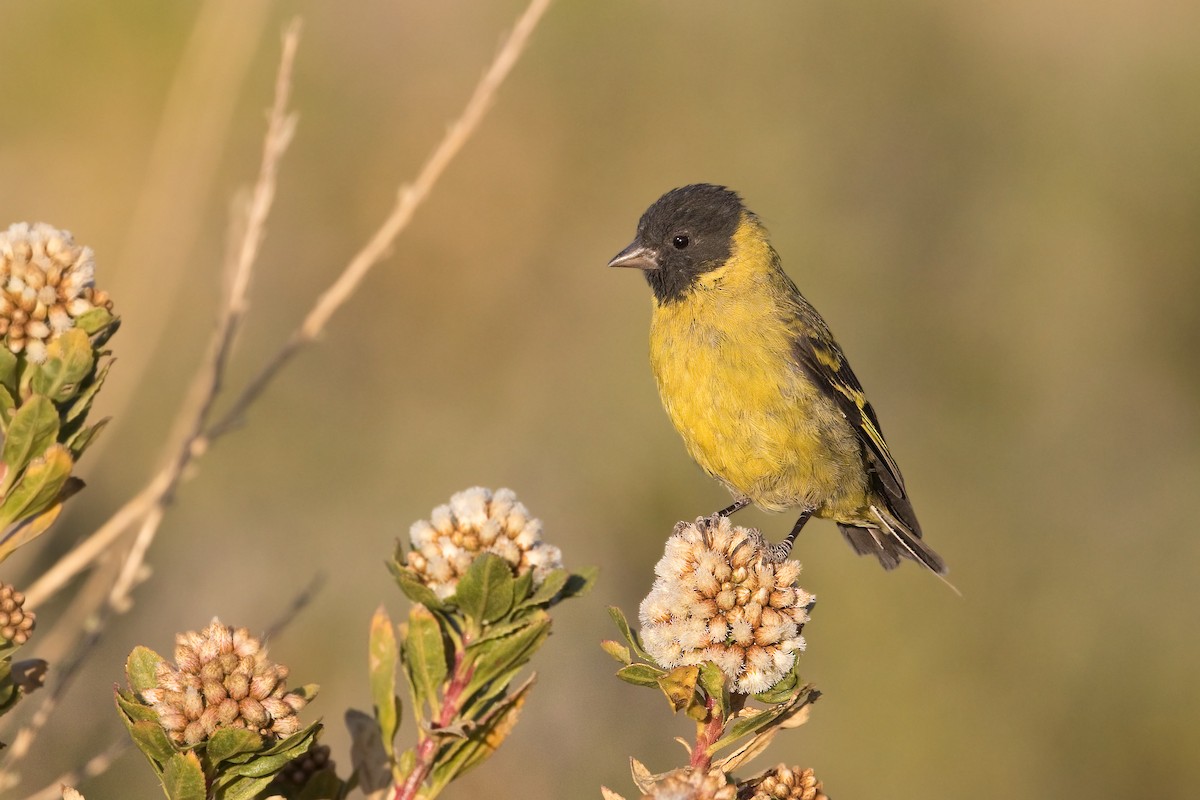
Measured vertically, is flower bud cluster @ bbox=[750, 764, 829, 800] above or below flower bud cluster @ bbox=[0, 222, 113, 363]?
below

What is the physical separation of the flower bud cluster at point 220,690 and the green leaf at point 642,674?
46 cm

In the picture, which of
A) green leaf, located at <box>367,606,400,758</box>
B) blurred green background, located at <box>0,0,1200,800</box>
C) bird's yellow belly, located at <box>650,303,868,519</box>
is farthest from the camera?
blurred green background, located at <box>0,0,1200,800</box>

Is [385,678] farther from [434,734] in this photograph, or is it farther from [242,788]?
[242,788]

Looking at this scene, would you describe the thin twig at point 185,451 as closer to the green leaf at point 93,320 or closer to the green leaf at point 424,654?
the green leaf at point 93,320

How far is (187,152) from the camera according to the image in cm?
292

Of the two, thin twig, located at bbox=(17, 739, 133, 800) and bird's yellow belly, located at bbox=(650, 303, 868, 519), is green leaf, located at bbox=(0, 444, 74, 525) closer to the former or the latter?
thin twig, located at bbox=(17, 739, 133, 800)

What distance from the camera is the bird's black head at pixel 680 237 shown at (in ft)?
16.6

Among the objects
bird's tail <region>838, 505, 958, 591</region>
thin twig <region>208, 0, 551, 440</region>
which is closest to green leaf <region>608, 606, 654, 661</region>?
thin twig <region>208, 0, 551, 440</region>

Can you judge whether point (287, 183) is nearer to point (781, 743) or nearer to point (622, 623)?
point (781, 743)

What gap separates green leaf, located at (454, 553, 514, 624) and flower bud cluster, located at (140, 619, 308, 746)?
29 cm

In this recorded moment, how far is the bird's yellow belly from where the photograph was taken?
438 centimetres

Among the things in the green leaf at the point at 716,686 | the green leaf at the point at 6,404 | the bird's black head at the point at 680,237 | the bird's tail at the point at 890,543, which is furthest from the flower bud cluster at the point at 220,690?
the bird's tail at the point at 890,543

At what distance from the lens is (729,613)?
70.3 inches

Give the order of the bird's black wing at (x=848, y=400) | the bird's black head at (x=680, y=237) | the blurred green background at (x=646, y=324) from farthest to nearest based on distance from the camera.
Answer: the blurred green background at (x=646, y=324), the bird's black head at (x=680, y=237), the bird's black wing at (x=848, y=400)
